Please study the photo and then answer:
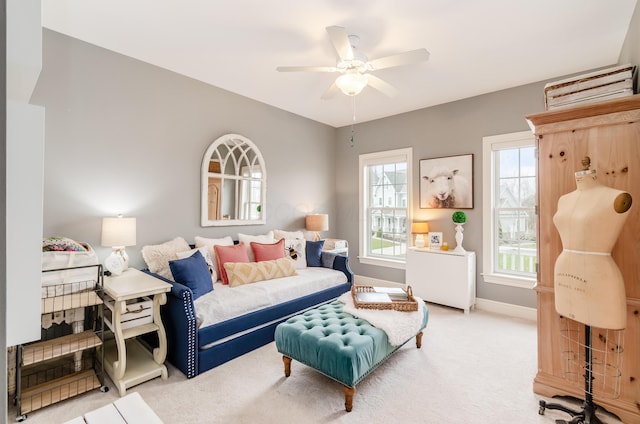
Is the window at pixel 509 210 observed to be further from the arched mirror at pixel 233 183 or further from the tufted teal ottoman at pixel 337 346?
the arched mirror at pixel 233 183

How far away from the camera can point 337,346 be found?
78.5 inches

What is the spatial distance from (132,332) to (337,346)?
4.96ft

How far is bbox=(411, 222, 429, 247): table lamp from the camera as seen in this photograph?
4.23 m

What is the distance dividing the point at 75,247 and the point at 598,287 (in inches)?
135

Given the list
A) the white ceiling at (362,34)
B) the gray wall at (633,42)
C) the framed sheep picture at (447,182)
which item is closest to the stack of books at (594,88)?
the gray wall at (633,42)

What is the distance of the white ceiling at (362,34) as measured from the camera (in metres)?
2.25

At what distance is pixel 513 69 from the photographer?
10.5ft

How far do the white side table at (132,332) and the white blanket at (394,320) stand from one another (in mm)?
1474

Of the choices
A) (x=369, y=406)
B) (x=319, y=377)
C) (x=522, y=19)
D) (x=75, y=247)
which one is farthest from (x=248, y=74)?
(x=369, y=406)

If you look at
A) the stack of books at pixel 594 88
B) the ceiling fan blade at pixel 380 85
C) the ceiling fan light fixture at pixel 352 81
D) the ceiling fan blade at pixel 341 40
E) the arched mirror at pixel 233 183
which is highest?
the ceiling fan blade at pixel 341 40

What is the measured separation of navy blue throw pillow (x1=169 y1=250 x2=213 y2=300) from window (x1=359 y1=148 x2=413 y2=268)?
9.72ft

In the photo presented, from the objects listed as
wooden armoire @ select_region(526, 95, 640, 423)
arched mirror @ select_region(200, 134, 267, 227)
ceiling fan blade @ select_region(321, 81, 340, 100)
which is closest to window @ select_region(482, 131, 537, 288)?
wooden armoire @ select_region(526, 95, 640, 423)

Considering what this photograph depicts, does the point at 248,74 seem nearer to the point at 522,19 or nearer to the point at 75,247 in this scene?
the point at 75,247

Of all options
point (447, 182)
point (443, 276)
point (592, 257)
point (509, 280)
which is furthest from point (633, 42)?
point (443, 276)
